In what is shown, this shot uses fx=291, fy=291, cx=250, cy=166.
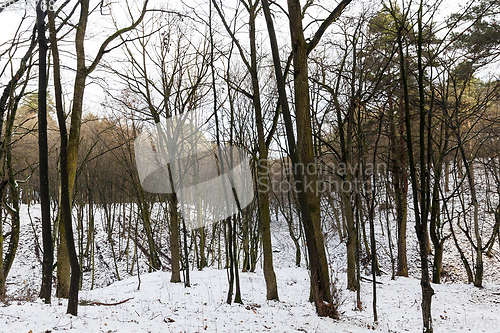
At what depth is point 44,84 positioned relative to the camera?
4707 mm

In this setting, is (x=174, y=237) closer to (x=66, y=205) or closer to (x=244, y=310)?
(x=244, y=310)

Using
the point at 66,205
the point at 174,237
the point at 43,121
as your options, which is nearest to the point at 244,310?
the point at 66,205

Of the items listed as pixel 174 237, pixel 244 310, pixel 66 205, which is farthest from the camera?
pixel 174 237

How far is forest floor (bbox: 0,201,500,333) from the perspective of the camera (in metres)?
4.27

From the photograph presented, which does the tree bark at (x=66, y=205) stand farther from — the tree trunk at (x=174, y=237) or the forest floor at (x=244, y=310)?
the tree trunk at (x=174, y=237)

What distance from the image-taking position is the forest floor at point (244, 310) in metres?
4.27

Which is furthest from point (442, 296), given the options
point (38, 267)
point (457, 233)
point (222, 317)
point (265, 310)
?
point (38, 267)

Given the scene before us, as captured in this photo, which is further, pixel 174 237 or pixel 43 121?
pixel 174 237

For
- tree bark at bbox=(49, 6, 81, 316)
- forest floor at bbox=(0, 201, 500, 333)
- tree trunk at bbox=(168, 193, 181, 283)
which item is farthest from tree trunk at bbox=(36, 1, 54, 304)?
tree trunk at bbox=(168, 193, 181, 283)

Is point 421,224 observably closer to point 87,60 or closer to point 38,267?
point 87,60

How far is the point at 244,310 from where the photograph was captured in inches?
238

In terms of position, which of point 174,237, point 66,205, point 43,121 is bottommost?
point 174,237

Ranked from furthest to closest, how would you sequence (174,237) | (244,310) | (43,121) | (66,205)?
(174,237), (244,310), (43,121), (66,205)

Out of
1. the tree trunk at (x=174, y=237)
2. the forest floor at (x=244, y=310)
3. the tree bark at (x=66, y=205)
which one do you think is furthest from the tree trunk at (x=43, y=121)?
the tree trunk at (x=174, y=237)
